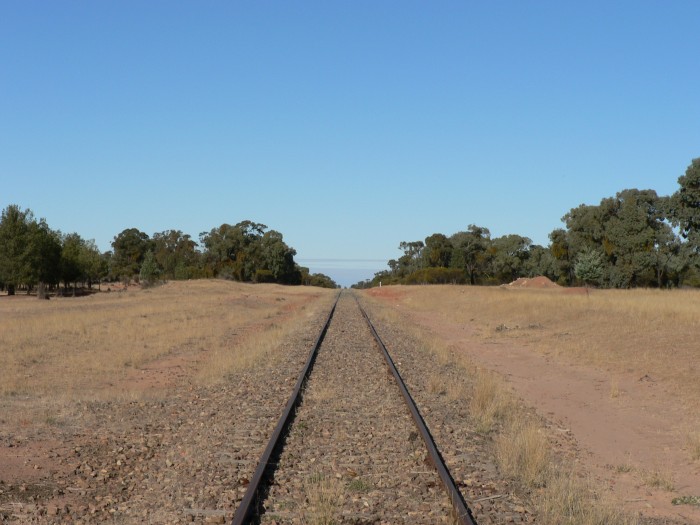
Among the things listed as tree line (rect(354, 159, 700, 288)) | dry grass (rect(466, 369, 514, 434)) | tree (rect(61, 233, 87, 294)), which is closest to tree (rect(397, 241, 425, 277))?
tree line (rect(354, 159, 700, 288))

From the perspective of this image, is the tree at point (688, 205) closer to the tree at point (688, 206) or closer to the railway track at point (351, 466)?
the tree at point (688, 206)

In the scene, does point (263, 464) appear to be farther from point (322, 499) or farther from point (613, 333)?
point (613, 333)

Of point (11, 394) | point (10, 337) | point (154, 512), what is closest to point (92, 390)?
point (11, 394)

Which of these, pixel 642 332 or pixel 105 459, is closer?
pixel 105 459

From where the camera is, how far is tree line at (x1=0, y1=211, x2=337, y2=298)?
68750 millimetres

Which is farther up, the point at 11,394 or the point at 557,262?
the point at 557,262

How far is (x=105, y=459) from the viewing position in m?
8.53

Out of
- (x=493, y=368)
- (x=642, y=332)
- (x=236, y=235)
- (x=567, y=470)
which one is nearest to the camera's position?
(x=567, y=470)

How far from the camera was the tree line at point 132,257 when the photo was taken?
6875 cm

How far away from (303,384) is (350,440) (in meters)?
4.70

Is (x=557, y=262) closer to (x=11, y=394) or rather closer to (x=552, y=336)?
(x=552, y=336)

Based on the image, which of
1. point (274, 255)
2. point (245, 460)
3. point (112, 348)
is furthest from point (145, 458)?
point (274, 255)

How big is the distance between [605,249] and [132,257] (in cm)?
10125

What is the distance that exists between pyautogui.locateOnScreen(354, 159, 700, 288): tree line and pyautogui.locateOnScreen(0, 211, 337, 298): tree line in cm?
2925
